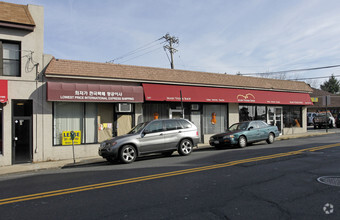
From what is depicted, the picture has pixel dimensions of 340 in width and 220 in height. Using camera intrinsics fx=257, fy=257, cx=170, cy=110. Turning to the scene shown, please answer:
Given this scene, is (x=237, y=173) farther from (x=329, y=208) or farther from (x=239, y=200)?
(x=329, y=208)

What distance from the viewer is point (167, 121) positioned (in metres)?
11.5

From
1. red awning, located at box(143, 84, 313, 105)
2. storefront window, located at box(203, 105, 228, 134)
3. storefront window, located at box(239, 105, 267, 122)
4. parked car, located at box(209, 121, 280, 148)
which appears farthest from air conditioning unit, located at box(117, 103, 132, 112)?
storefront window, located at box(239, 105, 267, 122)

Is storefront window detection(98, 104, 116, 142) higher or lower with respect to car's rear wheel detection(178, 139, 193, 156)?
higher

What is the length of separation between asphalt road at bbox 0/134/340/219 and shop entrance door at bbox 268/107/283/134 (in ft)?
41.0

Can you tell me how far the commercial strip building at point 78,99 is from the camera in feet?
39.1

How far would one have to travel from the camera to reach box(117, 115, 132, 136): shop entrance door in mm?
14141

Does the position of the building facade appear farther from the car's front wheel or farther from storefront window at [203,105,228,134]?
storefront window at [203,105,228,134]

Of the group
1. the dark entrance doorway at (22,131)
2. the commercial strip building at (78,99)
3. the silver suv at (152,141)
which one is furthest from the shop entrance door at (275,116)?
the dark entrance doorway at (22,131)

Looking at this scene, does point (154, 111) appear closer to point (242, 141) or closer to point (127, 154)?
point (242, 141)

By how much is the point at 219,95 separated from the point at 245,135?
4.00 meters

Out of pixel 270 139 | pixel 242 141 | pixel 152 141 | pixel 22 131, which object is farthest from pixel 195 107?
pixel 22 131

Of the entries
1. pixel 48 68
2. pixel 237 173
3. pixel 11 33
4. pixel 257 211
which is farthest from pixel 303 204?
pixel 11 33

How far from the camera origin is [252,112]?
19.7 metres

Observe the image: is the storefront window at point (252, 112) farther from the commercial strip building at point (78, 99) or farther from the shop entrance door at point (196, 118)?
the shop entrance door at point (196, 118)
